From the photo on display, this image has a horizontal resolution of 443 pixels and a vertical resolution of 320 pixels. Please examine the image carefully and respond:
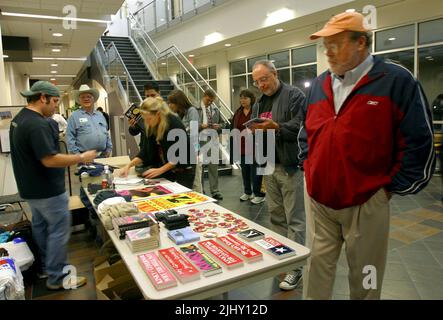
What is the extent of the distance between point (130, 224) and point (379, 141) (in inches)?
49.1

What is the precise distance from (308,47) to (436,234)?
21.2 feet

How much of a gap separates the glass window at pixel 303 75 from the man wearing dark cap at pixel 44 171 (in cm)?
726

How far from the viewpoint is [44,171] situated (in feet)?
7.90

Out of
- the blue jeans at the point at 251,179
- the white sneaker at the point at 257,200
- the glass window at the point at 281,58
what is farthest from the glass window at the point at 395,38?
the white sneaker at the point at 257,200

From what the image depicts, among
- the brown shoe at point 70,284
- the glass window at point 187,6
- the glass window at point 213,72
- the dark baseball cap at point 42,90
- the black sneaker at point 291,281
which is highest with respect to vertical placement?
the glass window at point 187,6

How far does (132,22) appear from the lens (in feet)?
39.3

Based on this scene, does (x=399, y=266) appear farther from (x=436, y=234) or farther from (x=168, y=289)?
(x=168, y=289)

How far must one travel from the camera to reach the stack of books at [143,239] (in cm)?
155

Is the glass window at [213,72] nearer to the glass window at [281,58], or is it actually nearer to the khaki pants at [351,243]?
the glass window at [281,58]

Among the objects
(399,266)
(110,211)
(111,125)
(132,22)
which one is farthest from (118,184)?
(132,22)

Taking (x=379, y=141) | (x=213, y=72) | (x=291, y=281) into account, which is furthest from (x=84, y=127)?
(x=213, y=72)

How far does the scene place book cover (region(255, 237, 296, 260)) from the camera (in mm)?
1446

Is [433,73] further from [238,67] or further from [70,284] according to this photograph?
[70,284]

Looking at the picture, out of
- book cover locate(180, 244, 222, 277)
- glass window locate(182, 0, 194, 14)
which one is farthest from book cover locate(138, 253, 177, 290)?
glass window locate(182, 0, 194, 14)
